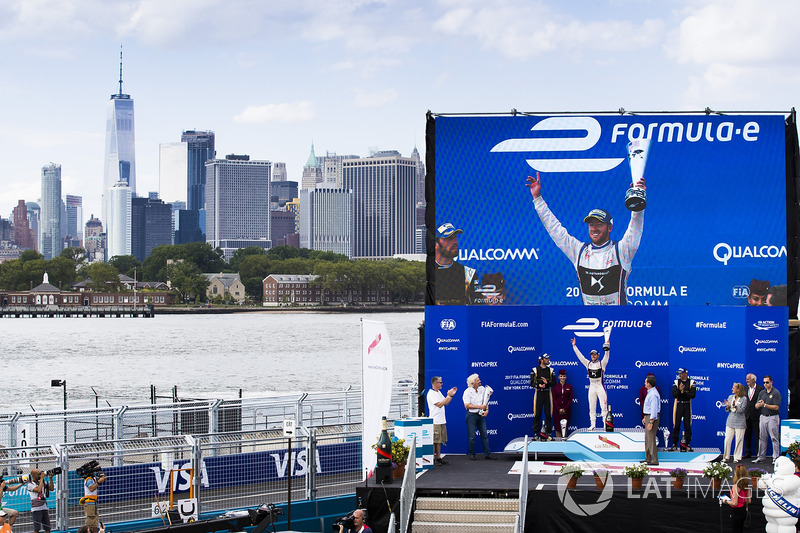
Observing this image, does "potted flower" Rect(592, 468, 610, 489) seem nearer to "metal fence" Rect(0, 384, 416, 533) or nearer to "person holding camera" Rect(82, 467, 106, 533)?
"metal fence" Rect(0, 384, 416, 533)

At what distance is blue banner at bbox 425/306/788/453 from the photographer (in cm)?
1830

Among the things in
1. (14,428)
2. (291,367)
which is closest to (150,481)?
(14,428)

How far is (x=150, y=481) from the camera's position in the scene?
1645 cm

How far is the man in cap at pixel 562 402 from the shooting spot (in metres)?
18.4

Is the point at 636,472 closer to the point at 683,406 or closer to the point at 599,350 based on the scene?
the point at 683,406

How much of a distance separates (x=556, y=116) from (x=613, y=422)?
563cm

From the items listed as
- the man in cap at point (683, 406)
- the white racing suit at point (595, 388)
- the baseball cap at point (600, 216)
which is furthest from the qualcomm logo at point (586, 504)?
the baseball cap at point (600, 216)

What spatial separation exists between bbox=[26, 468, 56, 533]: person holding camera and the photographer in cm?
415

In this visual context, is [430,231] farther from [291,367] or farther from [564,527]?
[291,367]

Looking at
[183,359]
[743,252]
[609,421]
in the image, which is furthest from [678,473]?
[183,359]

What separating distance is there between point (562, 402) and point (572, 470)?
312 centimetres

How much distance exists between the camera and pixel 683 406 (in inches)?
713

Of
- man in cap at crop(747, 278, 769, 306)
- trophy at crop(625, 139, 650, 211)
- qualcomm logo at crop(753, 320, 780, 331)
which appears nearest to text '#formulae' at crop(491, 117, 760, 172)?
trophy at crop(625, 139, 650, 211)

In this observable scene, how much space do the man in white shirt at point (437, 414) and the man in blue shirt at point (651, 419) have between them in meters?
3.25
